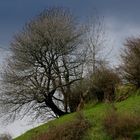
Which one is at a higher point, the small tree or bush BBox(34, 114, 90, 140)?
the small tree

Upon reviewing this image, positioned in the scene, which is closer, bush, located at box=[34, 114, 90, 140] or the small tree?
bush, located at box=[34, 114, 90, 140]

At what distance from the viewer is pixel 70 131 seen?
26219mm

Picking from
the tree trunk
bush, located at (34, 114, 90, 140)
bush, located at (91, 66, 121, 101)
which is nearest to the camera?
bush, located at (34, 114, 90, 140)

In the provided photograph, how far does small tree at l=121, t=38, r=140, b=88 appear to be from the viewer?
36.2 meters

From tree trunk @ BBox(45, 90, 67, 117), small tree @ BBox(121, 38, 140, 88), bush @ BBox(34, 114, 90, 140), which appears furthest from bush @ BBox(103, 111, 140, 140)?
tree trunk @ BBox(45, 90, 67, 117)

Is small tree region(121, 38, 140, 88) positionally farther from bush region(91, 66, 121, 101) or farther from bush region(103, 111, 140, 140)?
bush region(103, 111, 140, 140)

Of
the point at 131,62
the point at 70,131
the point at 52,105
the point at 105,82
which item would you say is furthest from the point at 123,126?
the point at 52,105

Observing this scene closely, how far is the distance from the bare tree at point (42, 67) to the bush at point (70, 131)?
16447 mm

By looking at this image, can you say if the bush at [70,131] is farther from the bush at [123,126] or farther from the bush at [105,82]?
the bush at [105,82]

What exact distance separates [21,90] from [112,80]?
334 inches

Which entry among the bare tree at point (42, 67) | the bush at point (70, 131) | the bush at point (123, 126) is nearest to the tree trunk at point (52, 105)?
the bare tree at point (42, 67)

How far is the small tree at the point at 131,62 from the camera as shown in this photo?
36.2 m

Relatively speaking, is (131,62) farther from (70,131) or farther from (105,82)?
(70,131)

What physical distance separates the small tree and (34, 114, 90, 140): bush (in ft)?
32.9
